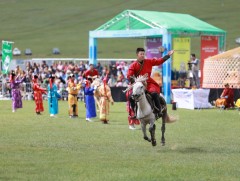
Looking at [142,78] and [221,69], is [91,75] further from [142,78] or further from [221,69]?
[221,69]

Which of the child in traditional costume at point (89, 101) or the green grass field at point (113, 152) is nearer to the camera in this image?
the green grass field at point (113, 152)

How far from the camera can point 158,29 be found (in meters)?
36.3

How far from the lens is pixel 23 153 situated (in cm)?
1473

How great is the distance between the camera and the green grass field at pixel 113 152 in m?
11.9

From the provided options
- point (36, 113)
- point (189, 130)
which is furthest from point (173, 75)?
point (189, 130)

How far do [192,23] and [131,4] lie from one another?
62.7m

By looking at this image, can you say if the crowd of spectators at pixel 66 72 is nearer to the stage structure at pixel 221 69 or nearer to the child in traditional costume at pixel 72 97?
the stage structure at pixel 221 69

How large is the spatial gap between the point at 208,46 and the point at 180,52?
5.10ft

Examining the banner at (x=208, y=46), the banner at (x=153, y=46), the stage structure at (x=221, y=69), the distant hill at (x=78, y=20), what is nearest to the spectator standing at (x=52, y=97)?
the stage structure at (x=221, y=69)

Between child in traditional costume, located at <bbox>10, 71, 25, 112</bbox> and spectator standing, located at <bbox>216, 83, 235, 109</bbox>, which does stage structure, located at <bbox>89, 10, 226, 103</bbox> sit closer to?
spectator standing, located at <bbox>216, 83, 235, 109</bbox>

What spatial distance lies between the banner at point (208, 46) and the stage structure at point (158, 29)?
0.91ft

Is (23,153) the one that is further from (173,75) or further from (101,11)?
(101,11)

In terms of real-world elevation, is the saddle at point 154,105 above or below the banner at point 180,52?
below

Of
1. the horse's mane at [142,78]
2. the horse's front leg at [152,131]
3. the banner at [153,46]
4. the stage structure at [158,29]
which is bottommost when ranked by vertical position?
the horse's front leg at [152,131]
